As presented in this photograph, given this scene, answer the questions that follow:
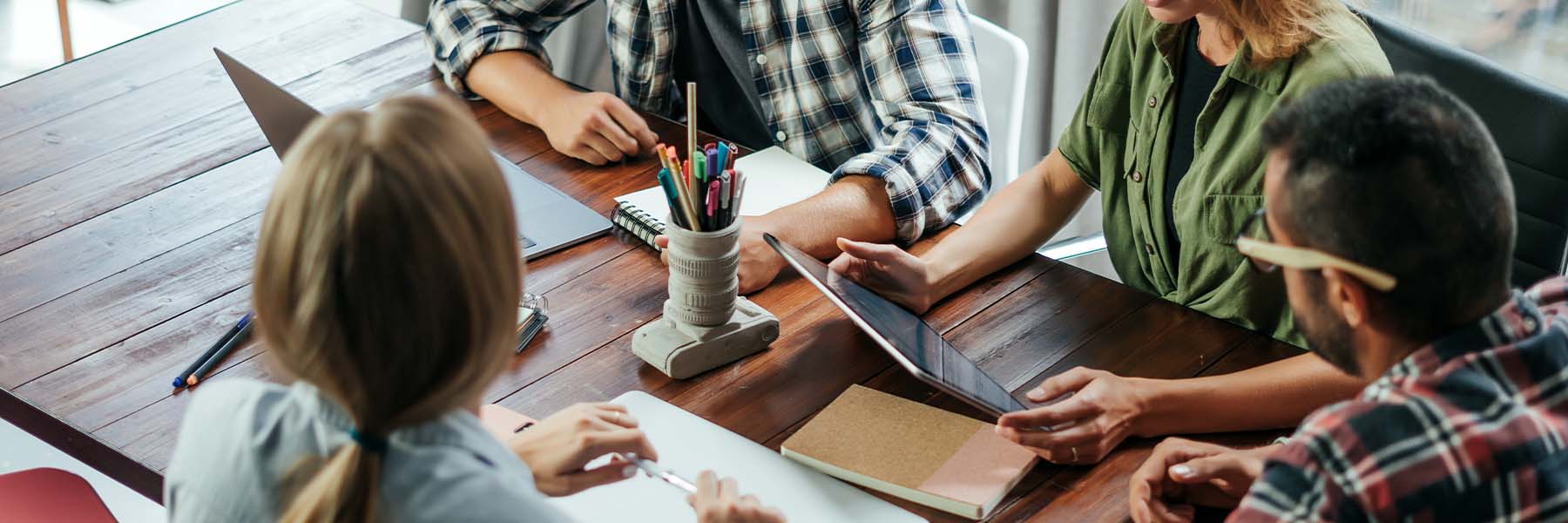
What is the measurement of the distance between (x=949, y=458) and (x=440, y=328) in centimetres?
57

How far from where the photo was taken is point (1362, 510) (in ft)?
2.80

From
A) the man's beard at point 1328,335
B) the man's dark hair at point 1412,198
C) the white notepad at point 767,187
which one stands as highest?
the man's dark hair at point 1412,198

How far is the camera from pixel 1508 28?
228cm

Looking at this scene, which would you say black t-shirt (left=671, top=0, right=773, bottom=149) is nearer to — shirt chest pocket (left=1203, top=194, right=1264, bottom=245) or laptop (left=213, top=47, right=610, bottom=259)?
laptop (left=213, top=47, right=610, bottom=259)

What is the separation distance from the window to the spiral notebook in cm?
114

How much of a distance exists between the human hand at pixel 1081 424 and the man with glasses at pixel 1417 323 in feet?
0.92

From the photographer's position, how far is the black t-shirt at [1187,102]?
1.56 m

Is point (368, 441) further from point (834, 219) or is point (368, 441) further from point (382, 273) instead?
point (834, 219)

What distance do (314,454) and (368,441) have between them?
0.05 m

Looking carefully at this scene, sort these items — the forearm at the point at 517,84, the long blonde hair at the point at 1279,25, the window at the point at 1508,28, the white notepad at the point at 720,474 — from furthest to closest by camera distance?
the window at the point at 1508,28
the forearm at the point at 517,84
the long blonde hair at the point at 1279,25
the white notepad at the point at 720,474

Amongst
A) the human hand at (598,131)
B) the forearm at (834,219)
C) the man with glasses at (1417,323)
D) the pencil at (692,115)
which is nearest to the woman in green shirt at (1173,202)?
the forearm at (834,219)

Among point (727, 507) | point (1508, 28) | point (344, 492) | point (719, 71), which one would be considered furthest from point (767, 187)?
point (1508, 28)

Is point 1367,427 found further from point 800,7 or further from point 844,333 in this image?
point 800,7

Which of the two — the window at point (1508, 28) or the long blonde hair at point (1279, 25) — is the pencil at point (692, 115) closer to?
the long blonde hair at point (1279, 25)
